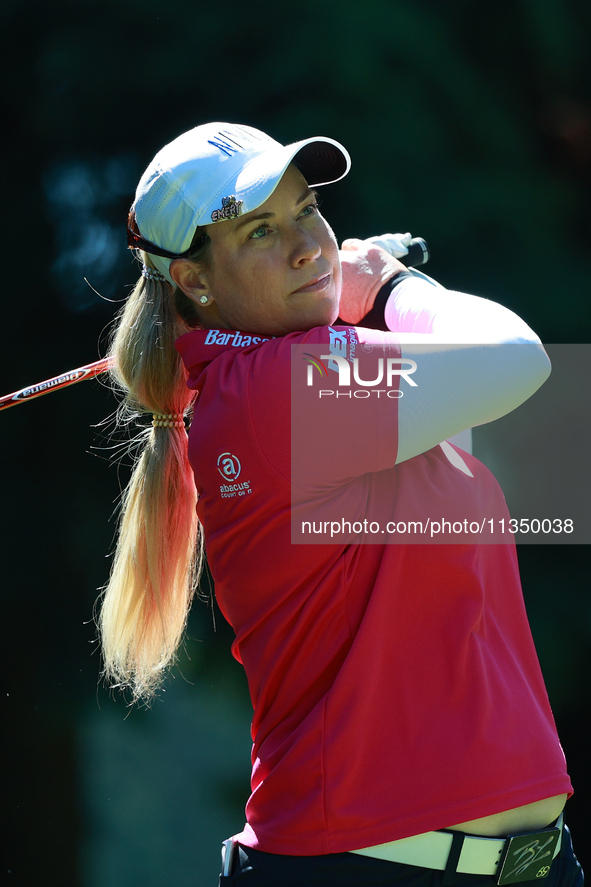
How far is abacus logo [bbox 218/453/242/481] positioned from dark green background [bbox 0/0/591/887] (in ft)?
4.55

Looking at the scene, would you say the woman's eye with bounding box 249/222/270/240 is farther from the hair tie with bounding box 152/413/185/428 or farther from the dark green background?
the dark green background

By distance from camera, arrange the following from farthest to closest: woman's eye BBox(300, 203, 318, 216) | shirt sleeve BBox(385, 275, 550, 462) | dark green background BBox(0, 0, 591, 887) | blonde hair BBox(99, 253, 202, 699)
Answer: dark green background BBox(0, 0, 591, 887) → blonde hair BBox(99, 253, 202, 699) → woman's eye BBox(300, 203, 318, 216) → shirt sleeve BBox(385, 275, 550, 462)

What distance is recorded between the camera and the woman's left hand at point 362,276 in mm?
1219

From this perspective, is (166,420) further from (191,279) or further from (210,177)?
(210,177)

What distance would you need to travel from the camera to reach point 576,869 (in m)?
1.07

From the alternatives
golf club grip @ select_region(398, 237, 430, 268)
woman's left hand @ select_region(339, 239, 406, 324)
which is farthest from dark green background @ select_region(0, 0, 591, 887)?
woman's left hand @ select_region(339, 239, 406, 324)

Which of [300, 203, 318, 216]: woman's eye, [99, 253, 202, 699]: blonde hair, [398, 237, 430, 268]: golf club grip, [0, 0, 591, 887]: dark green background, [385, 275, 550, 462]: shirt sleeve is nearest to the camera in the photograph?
[385, 275, 550, 462]: shirt sleeve

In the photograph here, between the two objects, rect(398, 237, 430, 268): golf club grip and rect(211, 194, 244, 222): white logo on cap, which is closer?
rect(211, 194, 244, 222): white logo on cap

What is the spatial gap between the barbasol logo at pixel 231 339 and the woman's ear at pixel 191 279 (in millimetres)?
96

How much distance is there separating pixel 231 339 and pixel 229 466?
18 centimetres

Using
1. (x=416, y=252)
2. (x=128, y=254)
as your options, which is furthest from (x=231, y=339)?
(x=128, y=254)

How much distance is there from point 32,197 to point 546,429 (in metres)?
1.60

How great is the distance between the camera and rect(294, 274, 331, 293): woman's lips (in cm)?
110

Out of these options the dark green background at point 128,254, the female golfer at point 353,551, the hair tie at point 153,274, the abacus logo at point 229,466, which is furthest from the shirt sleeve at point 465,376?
the dark green background at point 128,254
